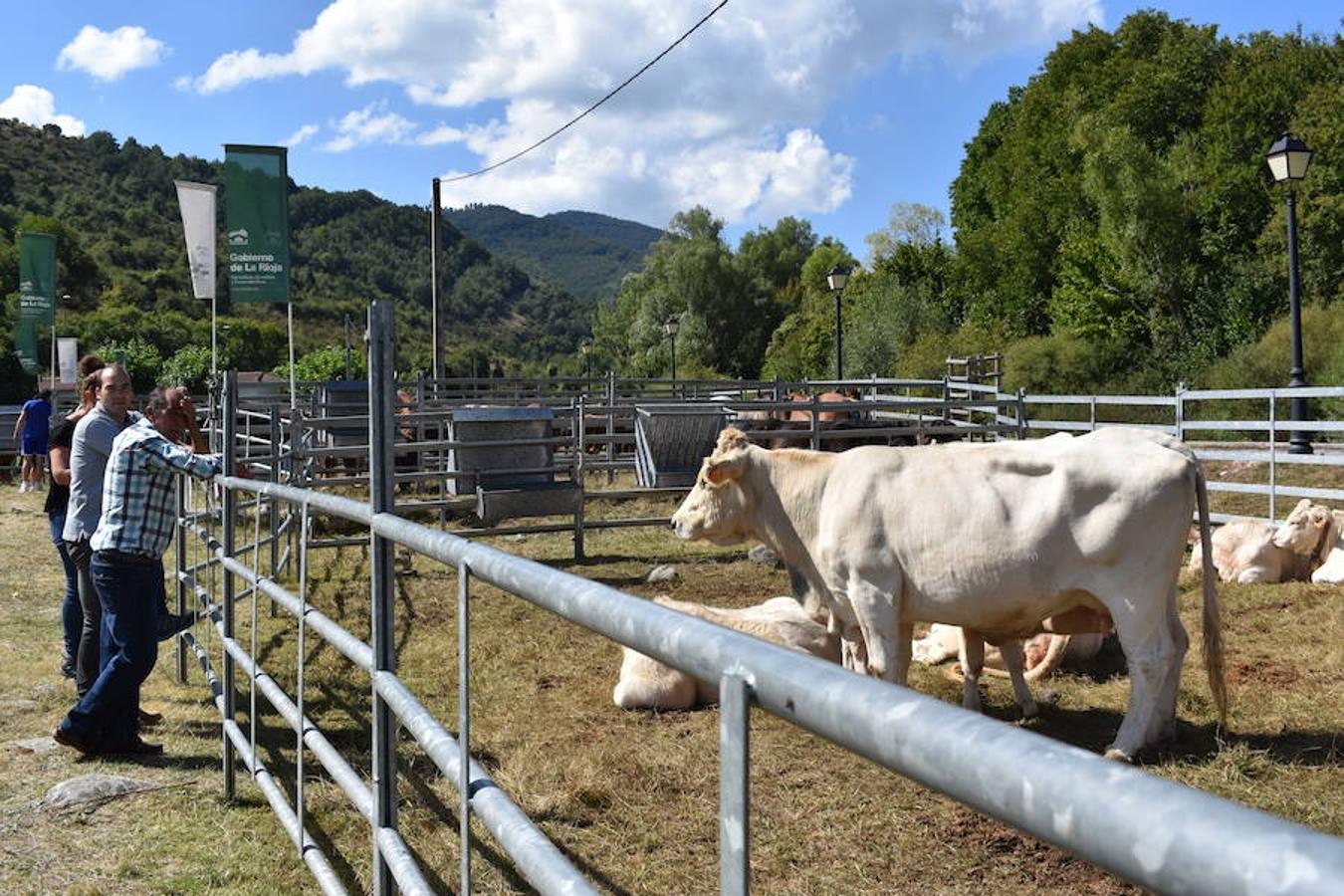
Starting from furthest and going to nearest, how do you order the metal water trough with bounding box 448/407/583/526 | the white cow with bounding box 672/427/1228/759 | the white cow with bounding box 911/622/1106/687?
the metal water trough with bounding box 448/407/583/526 → the white cow with bounding box 911/622/1106/687 → the white cow with bounding box 672/427/1228/759

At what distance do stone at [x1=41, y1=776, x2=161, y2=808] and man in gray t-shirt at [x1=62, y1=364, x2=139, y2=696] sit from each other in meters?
1.07

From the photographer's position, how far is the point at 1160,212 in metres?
33.3

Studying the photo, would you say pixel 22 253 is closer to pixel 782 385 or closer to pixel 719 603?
pixel 782 385

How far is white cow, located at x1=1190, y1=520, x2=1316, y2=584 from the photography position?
9078 mm

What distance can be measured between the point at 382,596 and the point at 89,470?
401 centimetres

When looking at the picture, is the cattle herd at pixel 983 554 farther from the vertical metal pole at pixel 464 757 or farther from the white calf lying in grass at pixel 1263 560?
the vertical metal pole at pixel 464 757

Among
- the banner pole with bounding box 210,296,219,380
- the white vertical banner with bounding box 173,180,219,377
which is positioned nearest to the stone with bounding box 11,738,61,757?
the banner pole with bounding box 210,296,219,380

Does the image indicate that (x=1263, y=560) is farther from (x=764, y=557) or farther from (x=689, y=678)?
(x=689, y=678)

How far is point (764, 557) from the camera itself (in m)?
10.1

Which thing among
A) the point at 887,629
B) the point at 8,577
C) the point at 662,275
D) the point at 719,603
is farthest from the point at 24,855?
the point at 662,275

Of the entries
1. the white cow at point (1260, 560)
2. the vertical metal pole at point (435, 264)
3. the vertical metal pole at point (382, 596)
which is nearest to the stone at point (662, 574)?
the white cow at point (1260, 560)

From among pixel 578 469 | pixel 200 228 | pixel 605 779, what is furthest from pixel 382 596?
pixel 200 228

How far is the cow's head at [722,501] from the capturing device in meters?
6.70

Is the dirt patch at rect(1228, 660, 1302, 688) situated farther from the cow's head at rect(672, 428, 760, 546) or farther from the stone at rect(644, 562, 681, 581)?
the stone at rect(644, 562, 681, 581)
